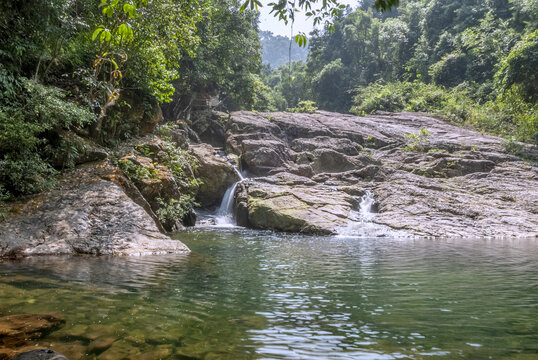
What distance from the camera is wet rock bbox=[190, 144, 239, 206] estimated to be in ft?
59.7

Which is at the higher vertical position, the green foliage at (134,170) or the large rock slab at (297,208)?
the green foliage at (134,170)

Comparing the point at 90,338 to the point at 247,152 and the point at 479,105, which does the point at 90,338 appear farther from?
Answer: the point at 479,105

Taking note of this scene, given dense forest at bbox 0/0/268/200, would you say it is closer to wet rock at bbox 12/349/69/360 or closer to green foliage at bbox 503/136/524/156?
wet rock at bbox 12/349/69/360

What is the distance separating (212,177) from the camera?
59.9ft

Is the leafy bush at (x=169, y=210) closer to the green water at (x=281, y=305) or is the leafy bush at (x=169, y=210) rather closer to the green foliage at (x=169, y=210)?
the green foliage at (x=169, y=210)

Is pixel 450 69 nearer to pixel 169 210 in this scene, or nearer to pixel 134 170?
pixel 169 210

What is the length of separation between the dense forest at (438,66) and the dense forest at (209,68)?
0.45ft

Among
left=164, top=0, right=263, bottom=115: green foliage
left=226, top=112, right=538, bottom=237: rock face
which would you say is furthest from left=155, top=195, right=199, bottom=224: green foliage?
left=164, top=0, right=263, bottom=115: green foliage

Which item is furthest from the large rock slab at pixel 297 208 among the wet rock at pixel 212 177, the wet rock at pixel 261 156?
the wet rock at pixel 261 156

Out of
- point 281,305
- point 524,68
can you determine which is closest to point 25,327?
point 281,305

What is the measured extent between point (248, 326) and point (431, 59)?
44.6m

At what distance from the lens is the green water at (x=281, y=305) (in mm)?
3010

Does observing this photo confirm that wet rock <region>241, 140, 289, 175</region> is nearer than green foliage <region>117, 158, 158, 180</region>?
No

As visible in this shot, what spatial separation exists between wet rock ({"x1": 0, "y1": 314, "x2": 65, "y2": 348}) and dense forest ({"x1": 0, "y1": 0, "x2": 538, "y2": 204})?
2.51 m
